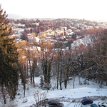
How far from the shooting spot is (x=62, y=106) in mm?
25203

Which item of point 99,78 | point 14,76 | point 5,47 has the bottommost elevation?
point 99,78

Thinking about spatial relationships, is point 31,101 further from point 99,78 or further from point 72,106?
point 99,78

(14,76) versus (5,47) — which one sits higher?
(5,47)

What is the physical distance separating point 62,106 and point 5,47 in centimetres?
763

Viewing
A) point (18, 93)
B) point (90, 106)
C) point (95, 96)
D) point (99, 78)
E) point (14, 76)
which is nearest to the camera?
point (90, 106)

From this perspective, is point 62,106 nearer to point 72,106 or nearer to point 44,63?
point 72,106

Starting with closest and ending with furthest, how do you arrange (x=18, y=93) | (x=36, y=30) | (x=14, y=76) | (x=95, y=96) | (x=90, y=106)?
(x=90, y=106) → (x=95, y=96) → (x=14, y=76) → (x=18, y=93) → (x=36, y=30)

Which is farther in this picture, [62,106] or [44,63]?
[44,63]

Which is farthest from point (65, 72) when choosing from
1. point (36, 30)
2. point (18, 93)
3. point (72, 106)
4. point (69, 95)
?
point (36, 30)

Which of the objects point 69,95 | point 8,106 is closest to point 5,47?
point 8,106

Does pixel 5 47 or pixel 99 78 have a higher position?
pixel 5 47

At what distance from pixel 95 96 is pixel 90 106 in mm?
4043

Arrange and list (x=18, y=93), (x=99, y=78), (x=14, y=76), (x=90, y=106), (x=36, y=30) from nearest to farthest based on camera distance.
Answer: (x=90, y=106) → (x=14, y=76) → (x=18, y=93) → (x=99, y=78) → (x=36, y=30)

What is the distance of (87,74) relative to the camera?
44281 mm
